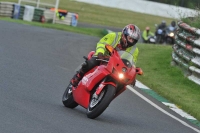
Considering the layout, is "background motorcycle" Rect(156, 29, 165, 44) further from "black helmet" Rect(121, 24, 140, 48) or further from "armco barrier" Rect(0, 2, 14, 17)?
"black helmet" Rect(121, 24, 140, 48)

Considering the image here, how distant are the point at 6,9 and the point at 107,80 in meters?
25.1

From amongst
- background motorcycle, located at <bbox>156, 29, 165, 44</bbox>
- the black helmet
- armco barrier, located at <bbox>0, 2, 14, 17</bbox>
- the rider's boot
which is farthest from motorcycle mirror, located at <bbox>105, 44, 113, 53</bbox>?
armco barrier, located at <bbox>0, 2, 14, 17</bbox>

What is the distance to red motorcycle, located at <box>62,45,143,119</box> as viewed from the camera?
31.2ft

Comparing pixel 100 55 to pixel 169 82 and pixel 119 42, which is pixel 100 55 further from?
pixel 169 82

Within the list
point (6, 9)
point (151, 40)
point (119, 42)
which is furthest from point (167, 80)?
point (6, 9)

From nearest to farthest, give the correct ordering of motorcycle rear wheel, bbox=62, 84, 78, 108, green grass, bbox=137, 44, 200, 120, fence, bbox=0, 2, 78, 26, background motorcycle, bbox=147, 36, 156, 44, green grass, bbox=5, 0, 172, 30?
1. motorcycle rear wheel, bbox=62, 84, 78, 108
2. green grass, bbox=137, 44, 200, 120
3. background motorcycle, bbox=147, 36, 156, 44
4. fence, bbox=0, 2, 78, 26
5. green grass, bbox=5, 0, 172, 30

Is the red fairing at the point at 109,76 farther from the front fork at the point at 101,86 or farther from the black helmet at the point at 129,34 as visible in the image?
the black helmet at the point at 129,34

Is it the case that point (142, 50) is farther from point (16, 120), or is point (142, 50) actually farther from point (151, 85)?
point (16, 120)

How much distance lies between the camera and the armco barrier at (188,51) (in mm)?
15984

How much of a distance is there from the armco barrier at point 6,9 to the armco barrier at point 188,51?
16.2 meters

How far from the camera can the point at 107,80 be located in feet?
31.5

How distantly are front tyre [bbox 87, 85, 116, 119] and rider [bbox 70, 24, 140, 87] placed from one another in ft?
1.86

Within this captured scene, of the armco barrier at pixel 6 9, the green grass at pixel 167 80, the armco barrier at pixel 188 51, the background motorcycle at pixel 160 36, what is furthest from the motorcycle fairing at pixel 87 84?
the armco barrier at pixel 6 9

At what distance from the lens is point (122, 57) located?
32.0 feet
